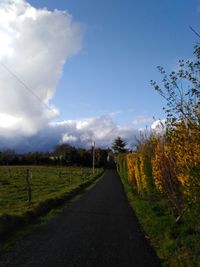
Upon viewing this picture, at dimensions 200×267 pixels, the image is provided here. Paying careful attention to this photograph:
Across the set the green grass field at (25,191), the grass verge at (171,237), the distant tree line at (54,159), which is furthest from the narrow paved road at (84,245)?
the distant tree line at (54,159)

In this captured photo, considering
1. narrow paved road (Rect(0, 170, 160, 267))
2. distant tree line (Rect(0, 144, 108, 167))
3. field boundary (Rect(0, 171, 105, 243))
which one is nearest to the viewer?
narrow paved road (Rect(0, 170, 160, 267))

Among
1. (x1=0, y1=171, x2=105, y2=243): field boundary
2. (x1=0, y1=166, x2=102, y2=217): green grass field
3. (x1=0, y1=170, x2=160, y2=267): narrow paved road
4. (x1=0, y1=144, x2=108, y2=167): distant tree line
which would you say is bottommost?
(x1=0, y1=170, x2=160, y2=267): narrow paved road

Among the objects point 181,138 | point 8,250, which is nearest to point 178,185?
point 181,138

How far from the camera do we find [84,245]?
35.8 ft

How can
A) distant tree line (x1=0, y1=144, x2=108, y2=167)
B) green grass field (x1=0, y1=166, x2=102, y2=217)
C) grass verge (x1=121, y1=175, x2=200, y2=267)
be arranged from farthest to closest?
1. distant tree line (x1=0, y1=144, x2=108, y2=167)
2. green grass field (x1=0, y1=166, x2=102, y2=217)
3. grass verge (x1=121, y1=175, x2=200, y2=267)

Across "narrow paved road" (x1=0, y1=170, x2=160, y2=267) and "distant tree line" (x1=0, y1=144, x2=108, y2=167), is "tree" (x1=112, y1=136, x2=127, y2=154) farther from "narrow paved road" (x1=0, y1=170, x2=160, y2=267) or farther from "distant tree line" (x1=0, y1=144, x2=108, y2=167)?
"narrow paved road" (x1=0, y1=170, x2=160, y2=267)

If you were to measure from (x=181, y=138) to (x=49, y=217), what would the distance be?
9529 mm

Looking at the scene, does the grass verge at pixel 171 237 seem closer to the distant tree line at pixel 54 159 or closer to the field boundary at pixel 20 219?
the field boundary at pixel 20 219

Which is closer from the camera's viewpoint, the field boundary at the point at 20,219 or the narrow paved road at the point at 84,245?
the narrow paved road at the point at 84,245

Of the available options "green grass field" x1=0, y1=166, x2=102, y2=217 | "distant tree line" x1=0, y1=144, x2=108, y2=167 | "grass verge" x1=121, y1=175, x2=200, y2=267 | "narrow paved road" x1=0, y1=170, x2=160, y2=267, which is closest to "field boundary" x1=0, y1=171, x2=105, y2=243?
"green grass field" x1=0, y1=166, x2=102, y2=217

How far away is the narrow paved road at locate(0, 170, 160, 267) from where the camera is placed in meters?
9.08

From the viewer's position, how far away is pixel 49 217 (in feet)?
56.4

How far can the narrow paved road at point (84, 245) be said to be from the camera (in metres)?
9.08

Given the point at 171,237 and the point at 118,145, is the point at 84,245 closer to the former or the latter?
the point at 171,237
